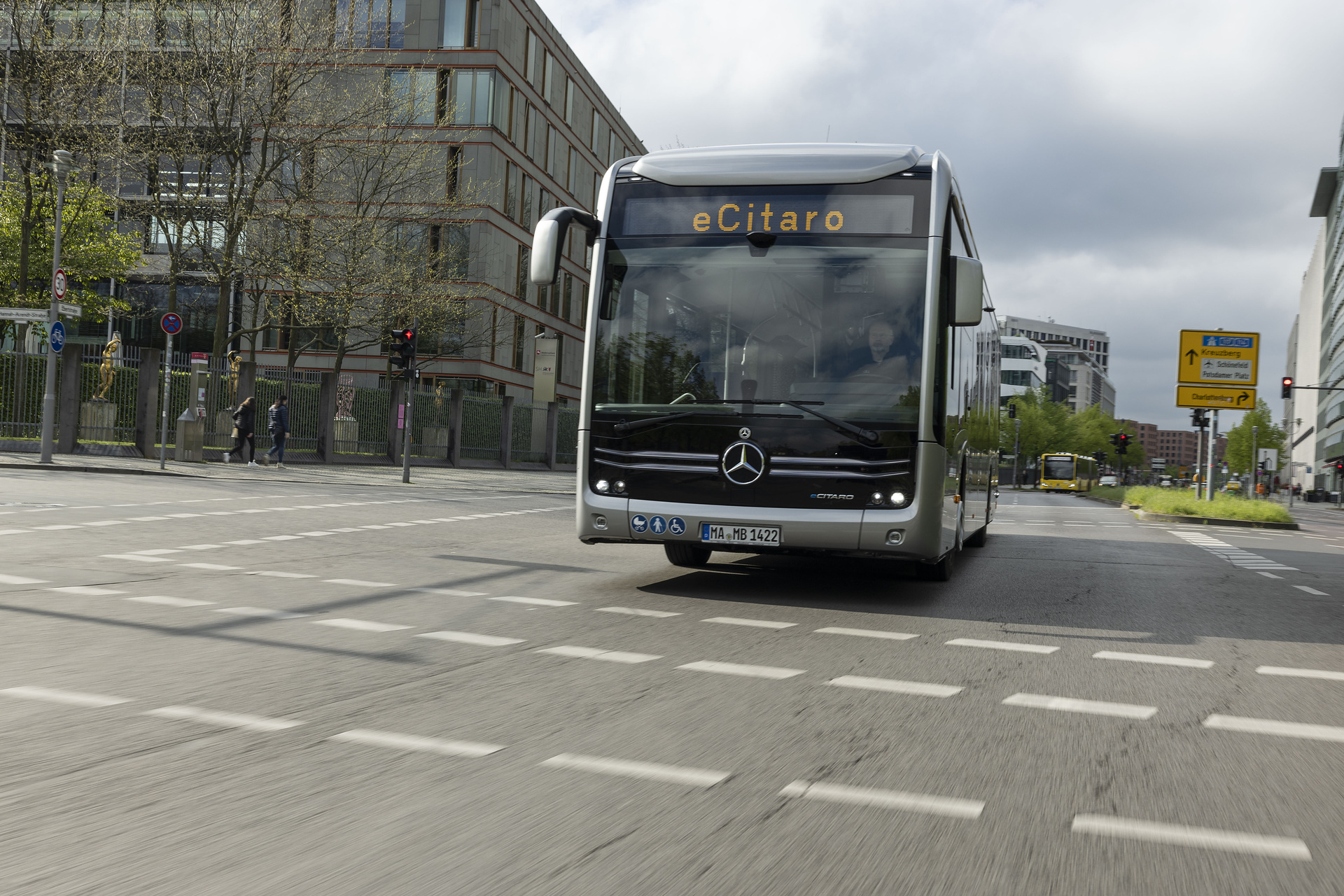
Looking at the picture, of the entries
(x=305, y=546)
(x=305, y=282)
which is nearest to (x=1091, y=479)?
(x=305, y=282)

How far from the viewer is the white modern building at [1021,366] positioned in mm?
128375

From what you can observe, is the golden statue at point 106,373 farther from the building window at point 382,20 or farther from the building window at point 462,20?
the building window at point 462,20

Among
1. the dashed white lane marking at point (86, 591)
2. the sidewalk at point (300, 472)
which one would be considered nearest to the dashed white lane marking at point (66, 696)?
the dashed white lane marking at point (86, 591)

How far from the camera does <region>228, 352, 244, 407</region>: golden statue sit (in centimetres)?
2988

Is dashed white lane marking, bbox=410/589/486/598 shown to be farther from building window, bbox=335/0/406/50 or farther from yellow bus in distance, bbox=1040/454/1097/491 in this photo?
yellow bus in distance, bbox=1040/454/1097/491

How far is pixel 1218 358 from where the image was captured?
105ft

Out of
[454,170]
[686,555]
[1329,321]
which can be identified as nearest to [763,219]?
[686,555]

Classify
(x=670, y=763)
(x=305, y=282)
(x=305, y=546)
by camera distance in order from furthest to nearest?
(x=305, y=282)
(x=305, y=546)
(x=670, y=763)

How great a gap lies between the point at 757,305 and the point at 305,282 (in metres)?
26.7

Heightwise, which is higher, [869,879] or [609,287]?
[609,287]

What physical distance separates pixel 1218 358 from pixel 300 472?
2380 centimetres

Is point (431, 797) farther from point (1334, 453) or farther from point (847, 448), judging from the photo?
point (1334, 453)

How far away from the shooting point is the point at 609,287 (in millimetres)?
9023

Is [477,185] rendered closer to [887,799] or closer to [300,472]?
[300,472]
